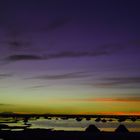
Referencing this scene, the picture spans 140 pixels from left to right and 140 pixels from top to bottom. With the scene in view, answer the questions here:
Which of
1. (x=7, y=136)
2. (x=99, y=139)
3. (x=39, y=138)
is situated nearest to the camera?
(x=99, y=139)

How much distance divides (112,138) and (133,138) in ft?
7.97

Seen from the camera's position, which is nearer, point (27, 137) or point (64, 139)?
point (64, 139)

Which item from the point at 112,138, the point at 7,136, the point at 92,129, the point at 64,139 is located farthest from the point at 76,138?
the point at 92,129

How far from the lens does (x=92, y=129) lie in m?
53.0

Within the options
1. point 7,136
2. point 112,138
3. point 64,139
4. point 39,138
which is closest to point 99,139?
point 112,138

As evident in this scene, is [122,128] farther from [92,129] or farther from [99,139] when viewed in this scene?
[99,139]

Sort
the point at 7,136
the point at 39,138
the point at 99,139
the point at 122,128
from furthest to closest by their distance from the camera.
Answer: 1. the point at 122,128
2. the point at 7,136
3. the point at 39,138
4. the point at 99,139

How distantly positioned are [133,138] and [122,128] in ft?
47.2

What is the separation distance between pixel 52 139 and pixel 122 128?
16946 mm

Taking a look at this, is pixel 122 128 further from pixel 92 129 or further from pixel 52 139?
pixel 52 139

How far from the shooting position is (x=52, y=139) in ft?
128

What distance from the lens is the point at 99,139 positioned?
123ft

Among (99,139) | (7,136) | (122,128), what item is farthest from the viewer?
(122,128)

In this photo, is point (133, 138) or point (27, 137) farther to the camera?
point (27, 137)
